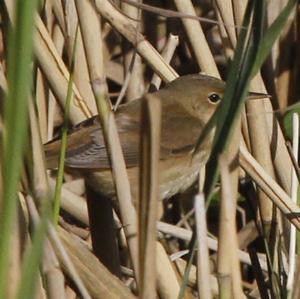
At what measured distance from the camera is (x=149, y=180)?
135 cm

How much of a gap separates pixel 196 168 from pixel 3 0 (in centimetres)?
136

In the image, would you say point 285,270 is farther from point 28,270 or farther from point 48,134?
point 28,270

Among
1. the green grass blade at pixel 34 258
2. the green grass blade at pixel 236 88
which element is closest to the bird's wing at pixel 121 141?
the green grass blade at pixel 236 88

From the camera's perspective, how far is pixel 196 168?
116 inches

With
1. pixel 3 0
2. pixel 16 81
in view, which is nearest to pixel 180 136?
pixel 3 0

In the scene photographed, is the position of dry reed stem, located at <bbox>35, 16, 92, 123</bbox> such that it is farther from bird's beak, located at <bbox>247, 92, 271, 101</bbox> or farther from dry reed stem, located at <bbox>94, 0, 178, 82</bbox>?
bird's beak, located at <bbox>247, 92, 271, 101</bbox>

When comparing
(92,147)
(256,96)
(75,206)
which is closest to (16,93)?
(256,96)

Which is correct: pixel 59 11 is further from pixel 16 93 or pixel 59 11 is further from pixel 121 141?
pixel 16 93

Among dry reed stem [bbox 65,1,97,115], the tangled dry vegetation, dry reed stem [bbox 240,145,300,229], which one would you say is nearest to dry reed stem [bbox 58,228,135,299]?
the tangled dry vegetation

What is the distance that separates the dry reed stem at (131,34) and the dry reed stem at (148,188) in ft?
2.62

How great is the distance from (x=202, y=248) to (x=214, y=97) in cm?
167

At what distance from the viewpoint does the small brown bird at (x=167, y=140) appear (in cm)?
274

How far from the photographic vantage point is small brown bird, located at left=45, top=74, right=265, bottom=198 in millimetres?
2740

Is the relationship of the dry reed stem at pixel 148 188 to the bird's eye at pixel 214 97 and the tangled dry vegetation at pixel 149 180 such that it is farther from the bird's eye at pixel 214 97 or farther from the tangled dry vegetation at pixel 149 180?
the bird's eye at pixel 214 97
